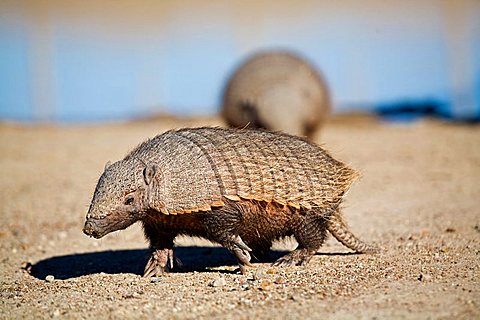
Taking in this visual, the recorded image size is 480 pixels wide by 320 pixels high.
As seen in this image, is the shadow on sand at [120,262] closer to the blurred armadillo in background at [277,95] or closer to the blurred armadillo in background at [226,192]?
the blurred armadillo in background at [226,192]

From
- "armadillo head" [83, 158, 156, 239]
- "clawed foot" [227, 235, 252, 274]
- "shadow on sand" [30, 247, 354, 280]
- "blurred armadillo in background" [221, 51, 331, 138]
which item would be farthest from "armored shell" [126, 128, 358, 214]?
"blurred armadillo in background" [221, 51, 331, 138]

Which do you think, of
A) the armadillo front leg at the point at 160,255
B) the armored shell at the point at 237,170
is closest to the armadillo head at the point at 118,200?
the armored shell at the point at 237,170

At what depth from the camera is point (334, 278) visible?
6453mm

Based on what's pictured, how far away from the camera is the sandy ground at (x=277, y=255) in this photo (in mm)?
5724

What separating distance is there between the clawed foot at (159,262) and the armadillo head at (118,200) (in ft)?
1.82

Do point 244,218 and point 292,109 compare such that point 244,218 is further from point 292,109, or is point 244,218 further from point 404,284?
point 292,109

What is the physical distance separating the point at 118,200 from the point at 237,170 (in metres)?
1.07

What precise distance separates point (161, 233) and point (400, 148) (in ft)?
30.4

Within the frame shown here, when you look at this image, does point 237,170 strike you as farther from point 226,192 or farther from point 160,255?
point 160,255

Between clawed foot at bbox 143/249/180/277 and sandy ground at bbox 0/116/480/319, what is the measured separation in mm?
138

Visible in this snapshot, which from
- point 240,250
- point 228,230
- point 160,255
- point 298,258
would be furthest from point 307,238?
point 160,255

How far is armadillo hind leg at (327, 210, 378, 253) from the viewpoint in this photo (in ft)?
24.5

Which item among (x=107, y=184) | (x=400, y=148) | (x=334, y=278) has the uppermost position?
(x=107, y=184)

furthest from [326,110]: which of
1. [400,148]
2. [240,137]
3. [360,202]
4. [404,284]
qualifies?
[404,284]
